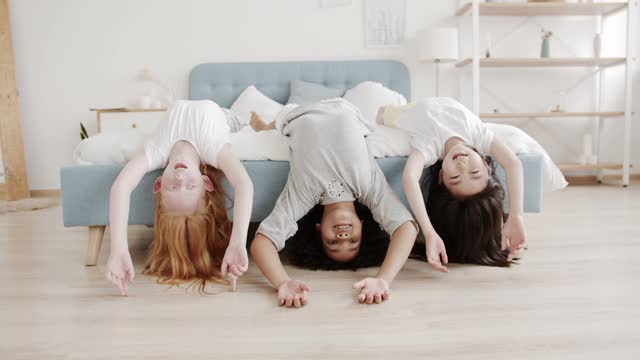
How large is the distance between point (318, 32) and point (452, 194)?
110 inches

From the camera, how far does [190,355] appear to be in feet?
3.76

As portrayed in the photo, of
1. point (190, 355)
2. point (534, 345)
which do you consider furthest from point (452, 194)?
point (190, 355)

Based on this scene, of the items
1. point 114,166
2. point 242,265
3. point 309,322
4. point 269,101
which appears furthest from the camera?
point 269,101

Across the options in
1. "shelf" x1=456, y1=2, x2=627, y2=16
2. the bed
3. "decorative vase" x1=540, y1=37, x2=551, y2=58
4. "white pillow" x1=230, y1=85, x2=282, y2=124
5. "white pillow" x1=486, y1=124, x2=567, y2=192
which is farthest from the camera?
"decorative vase" x1=540, y1=37, x2=551, y2=58

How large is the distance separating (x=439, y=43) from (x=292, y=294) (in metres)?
2.88

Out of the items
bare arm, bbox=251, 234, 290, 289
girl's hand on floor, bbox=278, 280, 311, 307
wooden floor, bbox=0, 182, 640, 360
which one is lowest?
wooden floor, bbox=0, 182, 640, 360

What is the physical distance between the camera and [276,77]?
410cm

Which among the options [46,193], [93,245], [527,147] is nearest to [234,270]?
[93,245]

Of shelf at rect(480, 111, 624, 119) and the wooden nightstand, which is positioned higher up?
the wooden nightstand

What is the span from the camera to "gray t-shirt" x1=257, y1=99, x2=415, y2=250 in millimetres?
1712

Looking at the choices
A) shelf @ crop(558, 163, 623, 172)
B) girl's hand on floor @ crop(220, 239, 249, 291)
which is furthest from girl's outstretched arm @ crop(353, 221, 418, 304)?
shelf @ crop(558, 163, 623, 172)

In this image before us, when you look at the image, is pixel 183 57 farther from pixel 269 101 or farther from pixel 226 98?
pixel 269 101

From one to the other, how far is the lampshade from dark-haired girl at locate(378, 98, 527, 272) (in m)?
1.92

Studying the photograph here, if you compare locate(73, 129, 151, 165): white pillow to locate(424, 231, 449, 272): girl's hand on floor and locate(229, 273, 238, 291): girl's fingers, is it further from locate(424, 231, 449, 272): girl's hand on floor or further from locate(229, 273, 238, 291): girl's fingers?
locate(424, 231, 449, 272): girl's hand on floor
